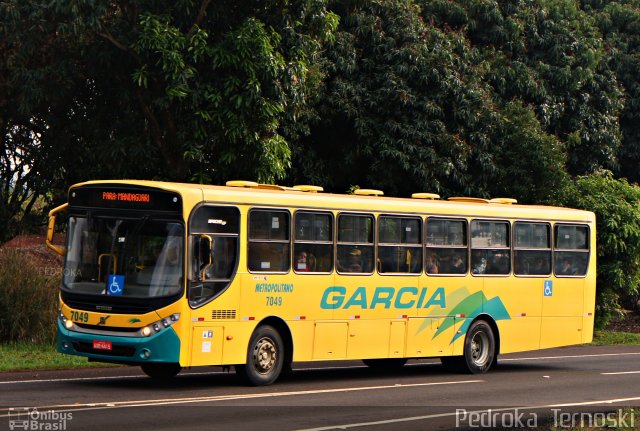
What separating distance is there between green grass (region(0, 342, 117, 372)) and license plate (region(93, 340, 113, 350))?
3.24m

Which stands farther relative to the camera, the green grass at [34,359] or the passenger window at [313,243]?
the green grass at [34,359]

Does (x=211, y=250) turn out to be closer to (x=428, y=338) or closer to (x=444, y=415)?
(x=444, y=415)

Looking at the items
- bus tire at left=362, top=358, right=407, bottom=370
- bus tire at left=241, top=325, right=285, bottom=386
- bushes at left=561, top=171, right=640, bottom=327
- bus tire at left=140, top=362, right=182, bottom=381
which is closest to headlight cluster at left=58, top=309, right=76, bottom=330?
bus tire at left=140, top=362, right=182, bottom=381

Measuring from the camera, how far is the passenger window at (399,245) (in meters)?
→ 19.6

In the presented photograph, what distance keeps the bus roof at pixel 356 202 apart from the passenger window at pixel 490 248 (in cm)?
21

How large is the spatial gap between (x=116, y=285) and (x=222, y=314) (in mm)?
1566

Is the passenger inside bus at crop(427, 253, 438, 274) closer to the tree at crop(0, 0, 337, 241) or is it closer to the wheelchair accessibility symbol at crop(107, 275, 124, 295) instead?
the tree at crop(0, 0, 337, 241)

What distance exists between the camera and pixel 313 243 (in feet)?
60.3

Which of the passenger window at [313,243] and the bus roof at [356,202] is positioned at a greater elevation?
the bus roof at [356,202]

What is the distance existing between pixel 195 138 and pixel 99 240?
21.7ft

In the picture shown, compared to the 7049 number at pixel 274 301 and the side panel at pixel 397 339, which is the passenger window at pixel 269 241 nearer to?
the 7049 number at pixel 274 301

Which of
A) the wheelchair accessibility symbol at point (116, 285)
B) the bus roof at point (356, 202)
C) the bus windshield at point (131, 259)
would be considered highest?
the bus roof at point (356, 202)

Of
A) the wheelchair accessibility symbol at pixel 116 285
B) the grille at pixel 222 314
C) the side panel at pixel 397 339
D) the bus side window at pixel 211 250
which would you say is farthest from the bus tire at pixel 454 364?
the wheelchair accessibility symbol at pixel 116 285

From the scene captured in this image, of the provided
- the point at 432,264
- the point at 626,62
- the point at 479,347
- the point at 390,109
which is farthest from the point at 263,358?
the point at 626,62
